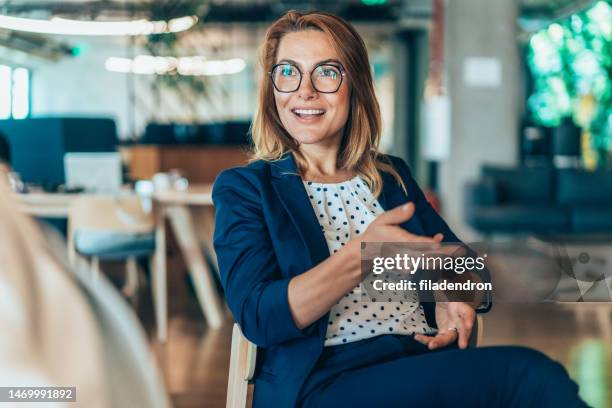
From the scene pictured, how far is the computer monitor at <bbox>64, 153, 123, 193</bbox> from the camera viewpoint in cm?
445

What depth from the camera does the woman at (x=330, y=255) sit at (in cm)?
120

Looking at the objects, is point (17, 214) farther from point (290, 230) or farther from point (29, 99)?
point (29, 99)

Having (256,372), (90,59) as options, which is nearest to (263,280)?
(256,372)

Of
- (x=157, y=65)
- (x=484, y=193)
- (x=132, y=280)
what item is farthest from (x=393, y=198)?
(x=157, y=65)

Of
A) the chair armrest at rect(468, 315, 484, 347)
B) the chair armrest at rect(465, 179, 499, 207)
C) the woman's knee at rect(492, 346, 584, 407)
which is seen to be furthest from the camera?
the chair armrest at rect(465, 179, 499, 207)

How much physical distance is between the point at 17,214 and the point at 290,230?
0.79m

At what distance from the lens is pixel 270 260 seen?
129 centimetres

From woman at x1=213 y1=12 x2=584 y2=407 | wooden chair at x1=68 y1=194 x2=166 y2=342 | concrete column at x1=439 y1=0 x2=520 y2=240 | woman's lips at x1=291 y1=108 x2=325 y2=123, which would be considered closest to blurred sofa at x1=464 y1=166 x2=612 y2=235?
concrete column at x1=439 y1=0 x2=520 y2=240

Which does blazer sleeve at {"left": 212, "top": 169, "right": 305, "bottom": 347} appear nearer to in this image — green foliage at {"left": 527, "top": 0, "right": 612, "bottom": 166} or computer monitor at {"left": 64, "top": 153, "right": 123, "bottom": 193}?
computer monitor at {"left": 64, "top": 153, "right": 123, "bottom": 193}

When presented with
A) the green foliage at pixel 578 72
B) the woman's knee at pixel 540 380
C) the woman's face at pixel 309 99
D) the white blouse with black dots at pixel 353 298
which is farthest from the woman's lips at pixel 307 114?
the green foliage at pixel 578 72

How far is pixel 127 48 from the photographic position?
342 inches

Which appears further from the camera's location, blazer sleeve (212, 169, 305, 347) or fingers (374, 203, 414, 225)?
blazer sleeve (212, 169, 305, 347)

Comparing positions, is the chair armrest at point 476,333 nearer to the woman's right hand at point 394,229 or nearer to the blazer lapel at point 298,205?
the blazer lapel at point 298,205

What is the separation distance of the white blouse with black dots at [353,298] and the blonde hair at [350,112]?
0.05 meters
